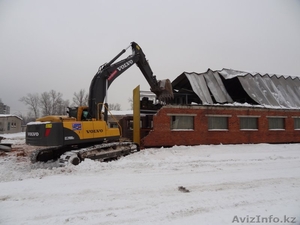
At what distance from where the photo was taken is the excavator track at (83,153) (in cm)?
814

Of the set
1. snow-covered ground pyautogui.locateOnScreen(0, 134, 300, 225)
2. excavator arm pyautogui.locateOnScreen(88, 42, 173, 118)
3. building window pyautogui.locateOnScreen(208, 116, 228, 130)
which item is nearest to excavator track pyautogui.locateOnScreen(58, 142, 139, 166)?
snow-covered ground pyautogui.locateOnScreen(0, 134, 300, 225)

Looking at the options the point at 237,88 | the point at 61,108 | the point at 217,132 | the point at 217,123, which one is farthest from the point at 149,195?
the point at 61,108

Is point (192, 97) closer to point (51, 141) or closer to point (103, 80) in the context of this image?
point (103, 80)

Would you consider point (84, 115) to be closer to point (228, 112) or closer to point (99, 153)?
point (99, 153)

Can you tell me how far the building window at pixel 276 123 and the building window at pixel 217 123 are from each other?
178 inches

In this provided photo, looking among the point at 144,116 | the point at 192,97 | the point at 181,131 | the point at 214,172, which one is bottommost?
the point at 214,172

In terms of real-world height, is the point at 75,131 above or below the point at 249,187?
above

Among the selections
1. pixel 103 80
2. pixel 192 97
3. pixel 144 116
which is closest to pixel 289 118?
pixel 192 97

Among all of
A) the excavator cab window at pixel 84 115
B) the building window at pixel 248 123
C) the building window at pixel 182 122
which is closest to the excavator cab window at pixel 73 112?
the excavator cab window at pixel 84 115

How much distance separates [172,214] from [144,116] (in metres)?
11.8

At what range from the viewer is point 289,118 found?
18.0m

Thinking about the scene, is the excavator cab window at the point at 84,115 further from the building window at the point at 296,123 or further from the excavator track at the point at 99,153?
the building window at the point at 296,123

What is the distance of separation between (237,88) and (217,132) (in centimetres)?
658

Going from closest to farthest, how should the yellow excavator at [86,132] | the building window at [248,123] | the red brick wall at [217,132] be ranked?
1. the yellow excavator at [86,132]
2. the red brick wall at [217,132]
3. the building window at [248,123]
